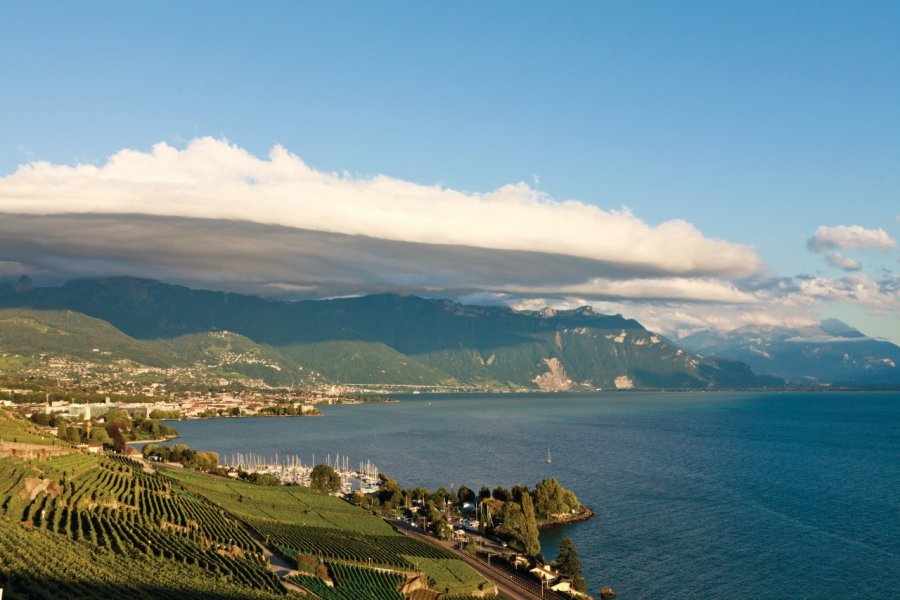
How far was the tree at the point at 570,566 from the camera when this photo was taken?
77000mm

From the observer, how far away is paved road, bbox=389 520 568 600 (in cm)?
7569

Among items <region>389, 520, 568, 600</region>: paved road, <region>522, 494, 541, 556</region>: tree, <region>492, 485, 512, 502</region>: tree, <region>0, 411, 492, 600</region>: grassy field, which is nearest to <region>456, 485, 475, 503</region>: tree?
<region>492, 485, 512, 502</region>: tree

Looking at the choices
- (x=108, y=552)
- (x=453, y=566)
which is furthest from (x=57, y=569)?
(x=453, y=566)

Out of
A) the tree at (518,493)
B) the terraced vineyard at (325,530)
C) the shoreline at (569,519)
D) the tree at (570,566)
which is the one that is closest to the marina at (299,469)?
the terraced vineyard at (325,530)

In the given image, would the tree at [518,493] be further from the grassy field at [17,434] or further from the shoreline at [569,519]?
the grassy field at [17,434]

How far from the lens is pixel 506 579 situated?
81.8 metres

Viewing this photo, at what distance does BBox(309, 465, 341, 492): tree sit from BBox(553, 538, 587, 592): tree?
57497 millimetres

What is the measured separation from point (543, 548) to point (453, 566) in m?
19.9

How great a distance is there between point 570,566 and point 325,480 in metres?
62.6

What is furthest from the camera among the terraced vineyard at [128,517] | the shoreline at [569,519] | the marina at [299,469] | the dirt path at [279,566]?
the marina at [299,469]

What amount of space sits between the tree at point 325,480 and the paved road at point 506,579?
3816 centimetres

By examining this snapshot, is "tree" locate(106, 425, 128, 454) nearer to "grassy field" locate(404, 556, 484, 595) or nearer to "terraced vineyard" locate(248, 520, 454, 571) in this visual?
"terraced vineyard" locate(248, 520, 454, 571)

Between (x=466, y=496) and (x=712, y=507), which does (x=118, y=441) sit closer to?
(x=466, y=496)

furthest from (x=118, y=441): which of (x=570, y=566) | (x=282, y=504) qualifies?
(x=570, y=566)
